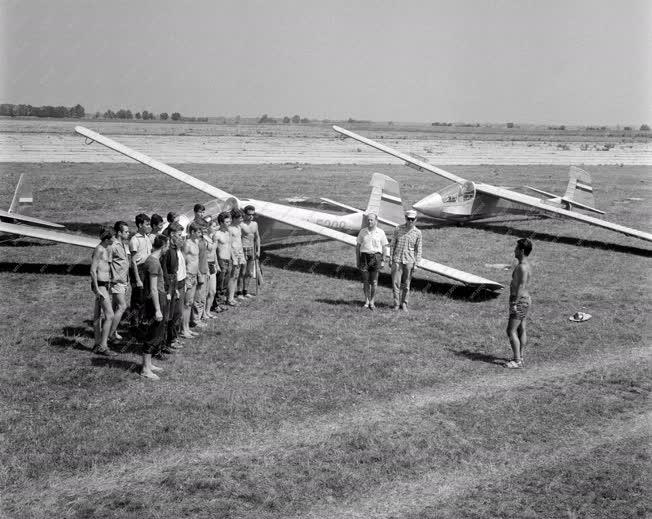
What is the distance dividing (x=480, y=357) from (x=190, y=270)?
459 centimetres

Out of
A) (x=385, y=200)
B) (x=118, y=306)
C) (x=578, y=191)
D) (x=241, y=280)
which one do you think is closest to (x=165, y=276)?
(x=118, y=306)

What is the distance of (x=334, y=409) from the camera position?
7047 mm

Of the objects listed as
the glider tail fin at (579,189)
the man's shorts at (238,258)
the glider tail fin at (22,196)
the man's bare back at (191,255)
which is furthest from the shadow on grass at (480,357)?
the glider tail fin at (579,189)

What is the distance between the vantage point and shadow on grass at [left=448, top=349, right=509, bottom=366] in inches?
341

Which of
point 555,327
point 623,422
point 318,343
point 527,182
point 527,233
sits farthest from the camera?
point 527,182

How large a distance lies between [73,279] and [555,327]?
978cm

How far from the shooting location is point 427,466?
587cm

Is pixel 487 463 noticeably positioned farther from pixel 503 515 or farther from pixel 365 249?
pixel 365 249

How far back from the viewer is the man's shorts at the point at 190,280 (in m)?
8.82

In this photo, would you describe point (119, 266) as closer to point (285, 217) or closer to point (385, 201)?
point (285, 217)

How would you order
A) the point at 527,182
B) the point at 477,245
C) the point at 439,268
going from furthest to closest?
the point at 527,182, the point at 477,245, the point at 439,268

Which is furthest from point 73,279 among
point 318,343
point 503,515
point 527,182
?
point 527,182

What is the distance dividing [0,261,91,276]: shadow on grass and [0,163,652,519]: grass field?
0.28 ft

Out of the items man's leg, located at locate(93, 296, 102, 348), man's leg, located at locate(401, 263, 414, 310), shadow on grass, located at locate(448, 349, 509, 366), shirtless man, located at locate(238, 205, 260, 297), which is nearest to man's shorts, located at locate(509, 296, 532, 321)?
shadow on grass, located at locate(448, 349, 509, 366)
